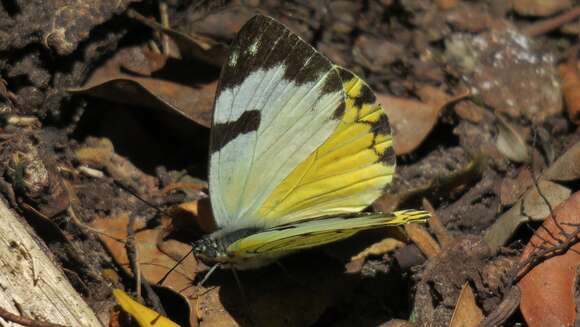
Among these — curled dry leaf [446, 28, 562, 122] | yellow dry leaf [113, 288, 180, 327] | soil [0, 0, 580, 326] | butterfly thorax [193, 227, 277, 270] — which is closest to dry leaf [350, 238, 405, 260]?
soil [0, 0, 580, 326]

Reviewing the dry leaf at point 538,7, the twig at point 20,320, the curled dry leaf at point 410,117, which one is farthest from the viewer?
the dry leaf at point 538,7

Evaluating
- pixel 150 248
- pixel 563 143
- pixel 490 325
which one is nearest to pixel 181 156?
pixel 150 248

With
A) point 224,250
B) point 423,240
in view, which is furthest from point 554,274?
point 224,250

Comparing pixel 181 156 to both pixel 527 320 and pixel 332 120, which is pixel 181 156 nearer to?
pixel 332 120

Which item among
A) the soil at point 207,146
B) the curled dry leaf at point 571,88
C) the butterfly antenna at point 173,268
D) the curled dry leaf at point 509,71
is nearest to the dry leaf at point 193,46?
the soil at point 207,146

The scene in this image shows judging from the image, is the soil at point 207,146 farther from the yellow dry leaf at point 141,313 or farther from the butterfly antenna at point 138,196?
the yellow dry leaf at point 141,313

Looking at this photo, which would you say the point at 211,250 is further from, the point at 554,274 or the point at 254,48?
the point at 554,274

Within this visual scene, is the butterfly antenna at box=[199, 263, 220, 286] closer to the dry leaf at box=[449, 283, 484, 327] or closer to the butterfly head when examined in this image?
the butterfly head
